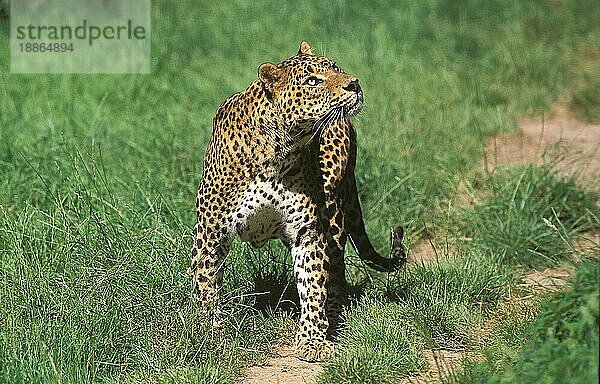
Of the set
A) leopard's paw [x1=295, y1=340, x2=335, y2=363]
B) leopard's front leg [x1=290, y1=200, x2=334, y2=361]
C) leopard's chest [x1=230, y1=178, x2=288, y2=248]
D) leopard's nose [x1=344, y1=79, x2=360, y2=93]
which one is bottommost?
leopard's paw [x1=295, y1=340, x2=335, y2=363]

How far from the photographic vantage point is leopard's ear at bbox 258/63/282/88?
16.4ft

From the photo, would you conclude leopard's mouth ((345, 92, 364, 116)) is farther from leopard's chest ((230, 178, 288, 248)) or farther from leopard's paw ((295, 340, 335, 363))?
leopard's paw ((295, 340, 335, 363))

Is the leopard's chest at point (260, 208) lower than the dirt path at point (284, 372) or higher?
higher

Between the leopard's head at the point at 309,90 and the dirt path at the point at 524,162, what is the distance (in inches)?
44.3

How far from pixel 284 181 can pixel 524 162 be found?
310 cm

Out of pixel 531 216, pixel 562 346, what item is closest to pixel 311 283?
pixel 562 346

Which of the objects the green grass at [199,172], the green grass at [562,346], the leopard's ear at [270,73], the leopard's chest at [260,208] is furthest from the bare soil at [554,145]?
the green grass at [562,346]

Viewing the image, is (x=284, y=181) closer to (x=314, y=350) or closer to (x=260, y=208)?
(x=260, y=208)

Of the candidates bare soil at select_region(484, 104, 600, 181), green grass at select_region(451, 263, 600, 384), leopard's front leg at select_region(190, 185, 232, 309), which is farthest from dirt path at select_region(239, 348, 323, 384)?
bare soil at select_region(484, 104, 600, 181)

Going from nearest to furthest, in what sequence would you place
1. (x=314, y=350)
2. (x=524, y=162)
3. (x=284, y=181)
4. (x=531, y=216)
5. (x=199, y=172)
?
(x=284, y=181)
(x=314, y=350)
(x=531, y=216)
(x=199, y=172)
(x=524, y=162)

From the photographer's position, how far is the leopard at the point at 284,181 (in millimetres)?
4926

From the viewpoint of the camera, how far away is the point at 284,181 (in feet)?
16.8

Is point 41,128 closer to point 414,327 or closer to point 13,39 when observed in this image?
point 13,39

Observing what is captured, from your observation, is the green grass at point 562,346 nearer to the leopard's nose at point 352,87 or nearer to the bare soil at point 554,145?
the leopard's nose at point 352,87
